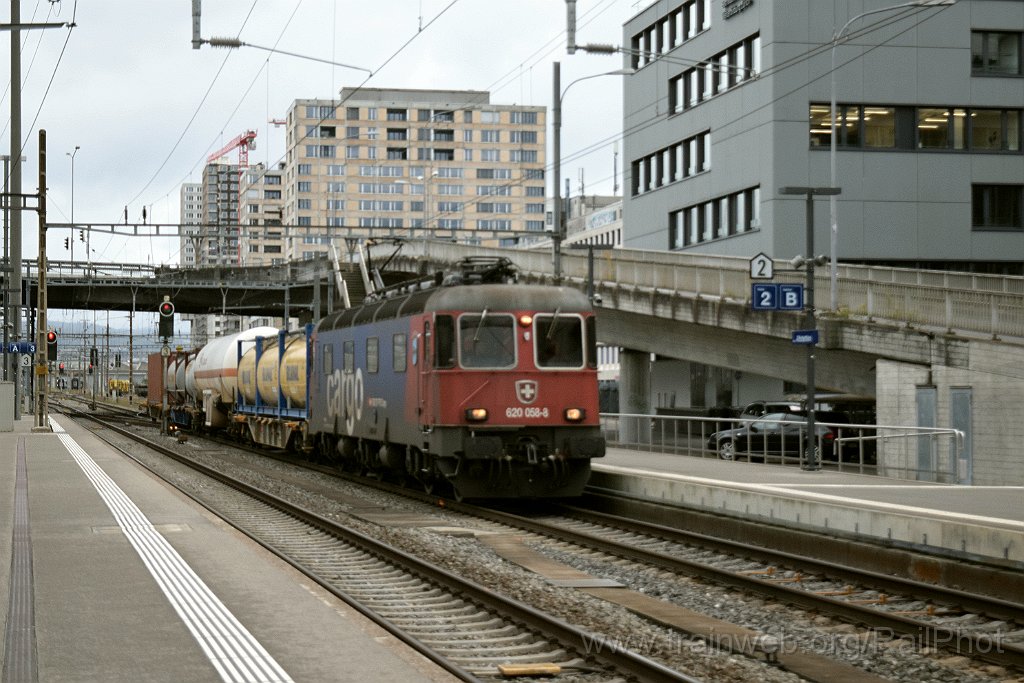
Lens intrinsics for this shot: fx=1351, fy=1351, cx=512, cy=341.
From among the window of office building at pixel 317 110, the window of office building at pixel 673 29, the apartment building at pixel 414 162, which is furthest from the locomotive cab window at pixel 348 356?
the window of office building at pixel 317 110

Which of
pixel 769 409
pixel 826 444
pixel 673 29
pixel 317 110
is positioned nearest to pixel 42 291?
pixel 769 409

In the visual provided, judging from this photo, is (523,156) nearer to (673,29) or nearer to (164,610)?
(673,29)

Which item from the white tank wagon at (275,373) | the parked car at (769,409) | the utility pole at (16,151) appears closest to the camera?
the white tank wagon at (275,373)

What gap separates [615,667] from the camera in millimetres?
8508

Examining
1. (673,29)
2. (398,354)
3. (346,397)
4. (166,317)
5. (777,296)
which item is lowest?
(346,397)

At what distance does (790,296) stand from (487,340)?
876 cm

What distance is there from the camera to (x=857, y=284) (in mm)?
31094

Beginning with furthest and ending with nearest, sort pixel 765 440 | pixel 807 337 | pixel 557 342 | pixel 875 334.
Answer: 1. pixel 875 334
2. pixel 765 440
3. pixel 807 337
4. pixel 557 342

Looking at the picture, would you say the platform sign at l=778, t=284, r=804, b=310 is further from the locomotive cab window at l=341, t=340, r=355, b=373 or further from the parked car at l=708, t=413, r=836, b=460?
the locomotive cab window at l=341, t=340, r=355, b=373

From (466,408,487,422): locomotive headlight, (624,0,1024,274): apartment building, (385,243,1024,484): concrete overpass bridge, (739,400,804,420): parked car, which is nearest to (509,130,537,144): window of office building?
(624,0,1024,274): apartment building

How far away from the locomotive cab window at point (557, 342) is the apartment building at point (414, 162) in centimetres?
12889

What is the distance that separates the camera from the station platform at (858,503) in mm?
12766

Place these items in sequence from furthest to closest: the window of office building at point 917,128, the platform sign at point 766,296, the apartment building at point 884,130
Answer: the window of office building at point 917,128 → the apartment building at point 884,130 → the platform sign at point 766,296

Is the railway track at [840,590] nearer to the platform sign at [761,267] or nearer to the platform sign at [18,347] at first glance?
the platform sign at [761,267]
